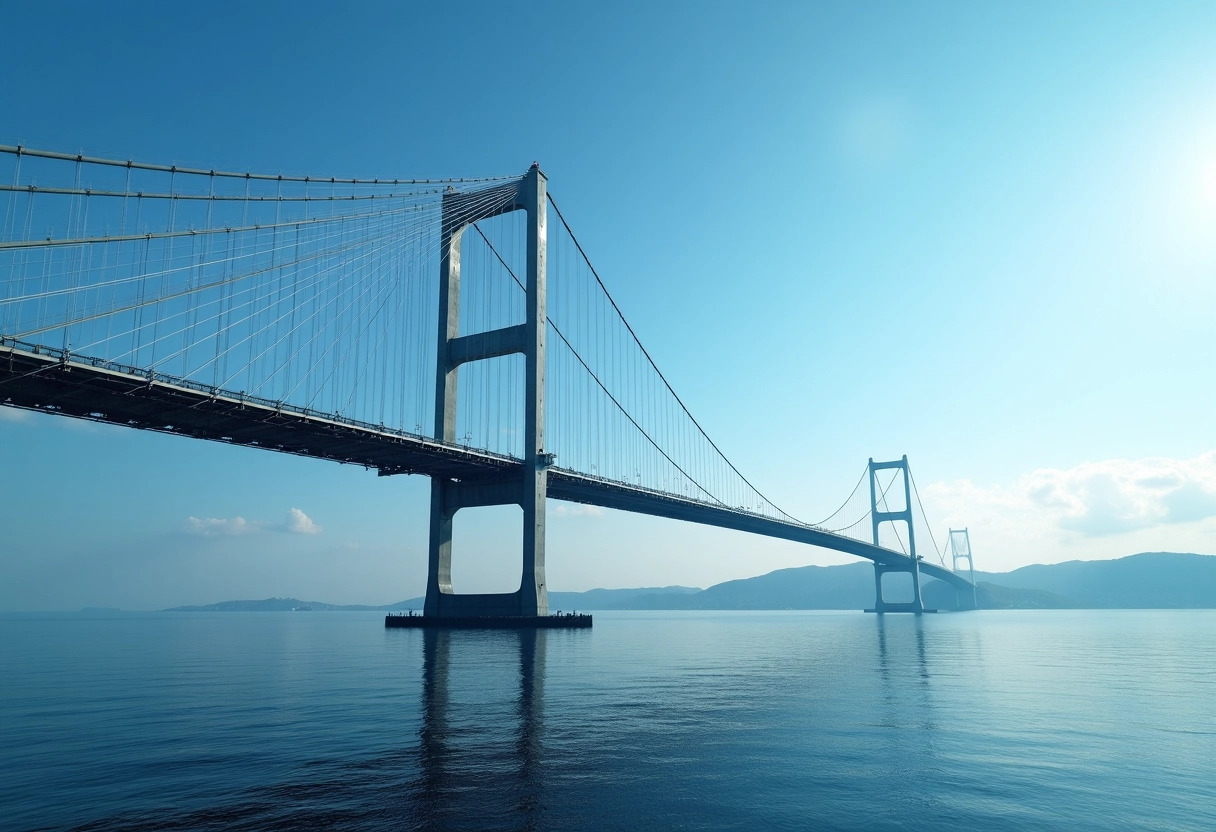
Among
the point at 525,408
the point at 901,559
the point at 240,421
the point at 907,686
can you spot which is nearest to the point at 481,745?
the point at 907,686

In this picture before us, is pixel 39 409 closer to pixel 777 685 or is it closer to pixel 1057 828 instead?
pixel 777 685

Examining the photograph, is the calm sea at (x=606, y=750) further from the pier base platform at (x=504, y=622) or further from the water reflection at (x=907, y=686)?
the pier base platform at (x=504, y=622)

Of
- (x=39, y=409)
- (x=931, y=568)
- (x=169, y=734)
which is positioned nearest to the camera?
(x=169, y=734)

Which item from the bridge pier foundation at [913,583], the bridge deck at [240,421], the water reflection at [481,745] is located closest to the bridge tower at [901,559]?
the bridge pier foundation at [913,583]

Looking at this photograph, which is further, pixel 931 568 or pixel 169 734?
pixel 931 568

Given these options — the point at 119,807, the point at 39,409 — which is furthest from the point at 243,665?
the point at 119,807

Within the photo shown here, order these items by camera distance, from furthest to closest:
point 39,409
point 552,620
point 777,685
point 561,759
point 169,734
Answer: point 552,620
point 39,409
point 777,685
point 169,734
point 561,759

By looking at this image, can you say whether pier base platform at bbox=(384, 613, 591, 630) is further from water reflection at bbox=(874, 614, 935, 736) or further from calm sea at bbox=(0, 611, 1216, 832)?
calm sea at bbox=(0, 611, 1216, 832)
